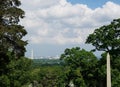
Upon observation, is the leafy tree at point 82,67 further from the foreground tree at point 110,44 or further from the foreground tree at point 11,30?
the foreground tree at point 11,30

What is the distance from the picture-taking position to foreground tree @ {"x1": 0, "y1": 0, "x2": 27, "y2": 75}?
36844 mm

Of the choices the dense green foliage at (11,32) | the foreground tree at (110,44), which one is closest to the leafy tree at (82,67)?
the foreground tree at (110,44)

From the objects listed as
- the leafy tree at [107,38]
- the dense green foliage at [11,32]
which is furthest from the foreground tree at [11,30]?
the leafy tree at [107,38]

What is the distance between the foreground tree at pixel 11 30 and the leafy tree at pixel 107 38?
2853cm

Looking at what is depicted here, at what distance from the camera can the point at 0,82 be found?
66125 mm

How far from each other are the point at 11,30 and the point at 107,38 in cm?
3177

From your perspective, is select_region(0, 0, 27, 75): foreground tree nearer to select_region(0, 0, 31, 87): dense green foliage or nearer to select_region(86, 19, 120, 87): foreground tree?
select_region(0, 0, 31, 87): dense green foliage

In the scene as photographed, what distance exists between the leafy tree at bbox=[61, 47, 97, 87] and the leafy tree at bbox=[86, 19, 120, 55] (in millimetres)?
3266

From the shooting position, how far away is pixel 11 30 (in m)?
37.1

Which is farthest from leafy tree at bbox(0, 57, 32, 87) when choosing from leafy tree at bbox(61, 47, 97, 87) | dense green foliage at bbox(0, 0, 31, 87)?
dense green foliage at bbox(0, 0, 31, 87)

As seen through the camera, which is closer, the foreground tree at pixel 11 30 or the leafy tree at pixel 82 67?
the foreground tree at pixel 11 30

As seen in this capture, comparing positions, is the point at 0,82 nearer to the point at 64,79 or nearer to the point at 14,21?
the point at 64,79

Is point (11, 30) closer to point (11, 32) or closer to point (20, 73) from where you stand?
point (11, 32)

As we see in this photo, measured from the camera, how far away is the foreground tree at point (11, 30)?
121ft
